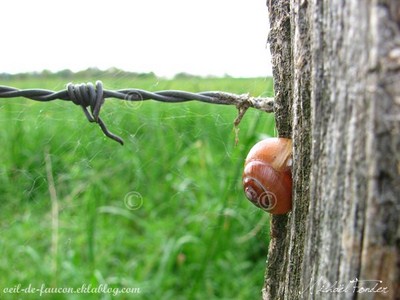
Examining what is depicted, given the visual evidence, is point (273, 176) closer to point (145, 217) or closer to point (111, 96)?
point (111, 96)

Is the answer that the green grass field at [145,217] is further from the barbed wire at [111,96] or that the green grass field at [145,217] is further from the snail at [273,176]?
the snail at [273,176]

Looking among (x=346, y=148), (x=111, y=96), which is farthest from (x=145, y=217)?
(x=346, y=148)

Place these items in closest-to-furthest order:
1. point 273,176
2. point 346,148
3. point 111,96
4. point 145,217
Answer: point 346,148 → point 273,176 → point 111,96 → point 145,217

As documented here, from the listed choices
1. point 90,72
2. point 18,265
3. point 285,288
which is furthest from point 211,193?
point 285,288

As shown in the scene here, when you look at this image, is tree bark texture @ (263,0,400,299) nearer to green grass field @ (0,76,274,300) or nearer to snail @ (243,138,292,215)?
snail @ (243,138,292,215)

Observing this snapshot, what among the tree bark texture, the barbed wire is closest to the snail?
the tree bark texture
